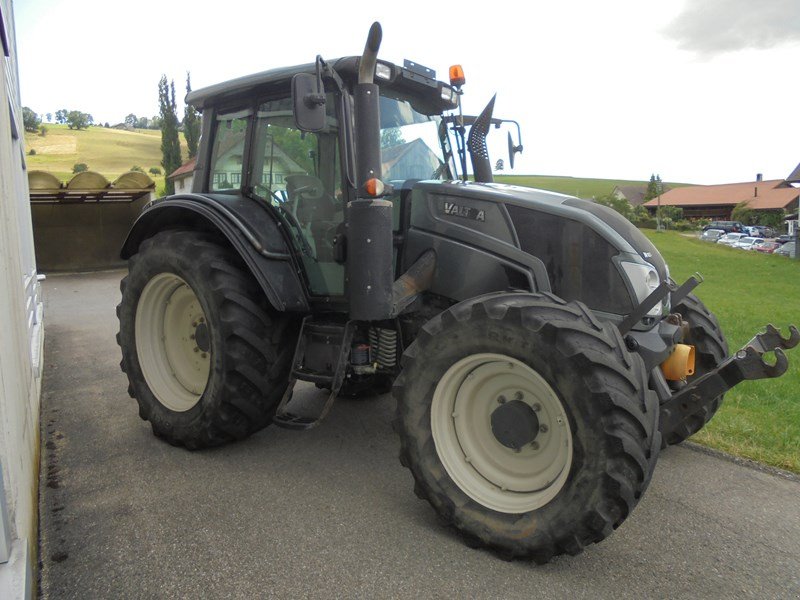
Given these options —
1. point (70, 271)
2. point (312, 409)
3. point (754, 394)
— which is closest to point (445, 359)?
point (312, 409)

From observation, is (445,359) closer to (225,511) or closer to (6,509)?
(225,511)

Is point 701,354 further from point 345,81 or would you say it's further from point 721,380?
point 345,81

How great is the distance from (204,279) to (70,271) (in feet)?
44.5

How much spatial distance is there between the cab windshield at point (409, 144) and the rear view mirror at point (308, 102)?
666 mm

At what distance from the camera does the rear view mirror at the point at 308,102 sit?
125 inches

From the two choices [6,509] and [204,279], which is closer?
[6,509]

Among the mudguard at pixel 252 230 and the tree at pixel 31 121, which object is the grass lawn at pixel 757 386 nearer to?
the mudguard at pixel 252 230

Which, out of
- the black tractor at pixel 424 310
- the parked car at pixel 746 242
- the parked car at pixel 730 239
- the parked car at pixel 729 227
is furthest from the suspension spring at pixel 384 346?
the parked car at pixel 729 227

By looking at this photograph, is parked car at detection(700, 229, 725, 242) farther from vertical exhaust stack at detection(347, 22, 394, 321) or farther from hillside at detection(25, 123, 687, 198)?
vertical exhaust stack at detection(347, 22, 394, 321)

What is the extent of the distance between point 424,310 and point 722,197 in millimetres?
81346

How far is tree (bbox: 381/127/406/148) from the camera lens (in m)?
3.84

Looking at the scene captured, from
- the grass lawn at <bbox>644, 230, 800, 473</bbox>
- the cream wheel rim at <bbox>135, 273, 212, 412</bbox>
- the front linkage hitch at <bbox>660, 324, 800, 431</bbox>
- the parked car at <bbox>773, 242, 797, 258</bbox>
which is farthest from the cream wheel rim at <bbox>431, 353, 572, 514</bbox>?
the parked car at <bbox>773, 242, 797, 258</bbox>

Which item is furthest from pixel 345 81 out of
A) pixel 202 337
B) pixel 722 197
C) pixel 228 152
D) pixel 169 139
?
pixel 722 197

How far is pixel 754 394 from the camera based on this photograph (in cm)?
548
